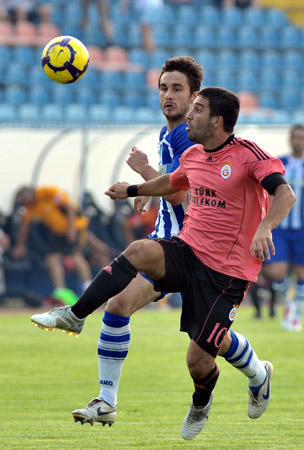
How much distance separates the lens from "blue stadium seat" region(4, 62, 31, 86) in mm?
20828

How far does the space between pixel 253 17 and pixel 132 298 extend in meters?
21.2

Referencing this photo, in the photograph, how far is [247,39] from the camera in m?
25.6

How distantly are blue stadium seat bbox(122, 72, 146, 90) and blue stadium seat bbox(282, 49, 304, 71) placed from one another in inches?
193

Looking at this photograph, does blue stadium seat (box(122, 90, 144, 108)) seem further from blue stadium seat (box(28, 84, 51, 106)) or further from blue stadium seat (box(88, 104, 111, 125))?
blue stadium seat (box(28, 84, 51, 106))

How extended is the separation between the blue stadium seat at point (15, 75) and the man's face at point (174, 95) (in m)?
14.5

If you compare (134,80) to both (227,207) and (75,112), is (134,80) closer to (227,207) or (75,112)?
(75,112)

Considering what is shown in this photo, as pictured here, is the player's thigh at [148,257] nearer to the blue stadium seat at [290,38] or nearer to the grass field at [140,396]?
the grass field at [140,396]

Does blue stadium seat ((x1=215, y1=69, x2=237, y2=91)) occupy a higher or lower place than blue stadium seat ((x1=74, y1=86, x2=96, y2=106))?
higher

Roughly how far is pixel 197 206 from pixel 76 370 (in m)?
3.87

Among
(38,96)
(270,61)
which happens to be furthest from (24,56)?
(270,61)

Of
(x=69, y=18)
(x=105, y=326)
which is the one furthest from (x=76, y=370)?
(x=69, y=18)

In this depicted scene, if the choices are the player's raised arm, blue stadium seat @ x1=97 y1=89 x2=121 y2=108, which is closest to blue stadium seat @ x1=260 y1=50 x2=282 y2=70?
blue stadium seat @ x1=97 y1=89 x2=121 y2=108

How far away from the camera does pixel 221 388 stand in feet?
27.7

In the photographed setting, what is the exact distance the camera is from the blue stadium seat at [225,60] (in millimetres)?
24594
